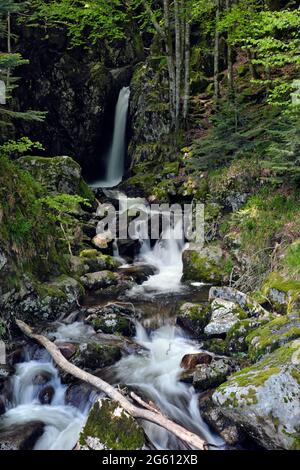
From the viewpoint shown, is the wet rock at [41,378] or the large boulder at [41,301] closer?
the wet rock at [41,378]

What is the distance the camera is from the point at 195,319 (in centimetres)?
755

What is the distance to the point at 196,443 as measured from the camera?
4.11 metres

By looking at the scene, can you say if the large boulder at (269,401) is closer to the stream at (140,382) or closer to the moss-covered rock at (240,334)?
the stream at (140,382)

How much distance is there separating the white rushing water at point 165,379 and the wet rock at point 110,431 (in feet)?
1.93

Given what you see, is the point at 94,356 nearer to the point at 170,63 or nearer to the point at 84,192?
the point at 84,192

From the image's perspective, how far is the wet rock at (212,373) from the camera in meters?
5.75

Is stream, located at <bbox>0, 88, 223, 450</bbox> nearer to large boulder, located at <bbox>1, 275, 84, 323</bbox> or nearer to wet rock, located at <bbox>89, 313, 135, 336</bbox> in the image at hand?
wet rock, located at <bbox>89, 313, 135, 336</bbox>

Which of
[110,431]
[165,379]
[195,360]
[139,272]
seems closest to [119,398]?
[110,431]

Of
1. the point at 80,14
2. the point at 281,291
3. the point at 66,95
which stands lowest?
the point at 281,291

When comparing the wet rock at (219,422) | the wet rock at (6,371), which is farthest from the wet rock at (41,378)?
the wet rock at (219,422)

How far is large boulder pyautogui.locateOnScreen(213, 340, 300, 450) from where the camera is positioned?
4.08 m

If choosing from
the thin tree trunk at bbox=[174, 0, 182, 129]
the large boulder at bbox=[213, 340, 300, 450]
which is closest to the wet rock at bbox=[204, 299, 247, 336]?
the large boulder at bbox=[213, 340, 300, 450]

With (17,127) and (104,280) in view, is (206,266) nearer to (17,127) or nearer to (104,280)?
(104,280)

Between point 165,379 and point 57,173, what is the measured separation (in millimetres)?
9518
